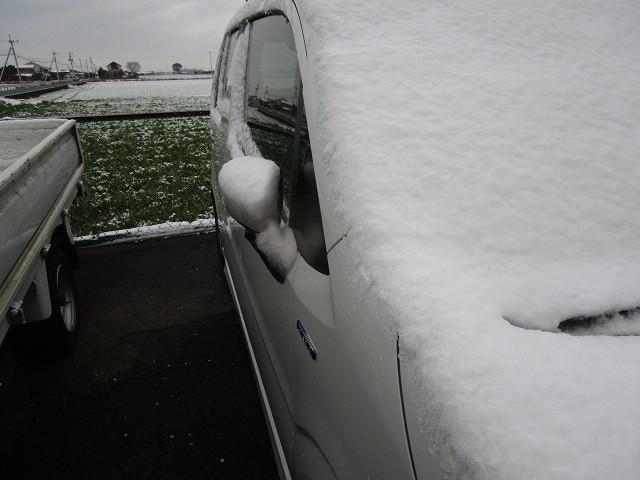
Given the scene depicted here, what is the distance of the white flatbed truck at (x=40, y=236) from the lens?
1775mm

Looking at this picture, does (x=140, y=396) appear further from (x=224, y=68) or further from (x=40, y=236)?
(x=224, y=68)

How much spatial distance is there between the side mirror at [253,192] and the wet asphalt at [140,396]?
1.35 meters

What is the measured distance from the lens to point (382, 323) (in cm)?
77

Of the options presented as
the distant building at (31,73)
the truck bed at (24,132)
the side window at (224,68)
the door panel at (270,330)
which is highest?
the distant building at (31,73)

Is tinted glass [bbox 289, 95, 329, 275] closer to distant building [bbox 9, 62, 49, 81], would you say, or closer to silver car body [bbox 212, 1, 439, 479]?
silver car body [bbox 212, 1, 439, 479]

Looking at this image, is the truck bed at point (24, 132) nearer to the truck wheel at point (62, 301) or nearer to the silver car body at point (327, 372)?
the truck wheel at point (62, 301)

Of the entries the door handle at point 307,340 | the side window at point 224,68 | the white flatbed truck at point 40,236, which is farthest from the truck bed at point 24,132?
the door handle at point 307,340

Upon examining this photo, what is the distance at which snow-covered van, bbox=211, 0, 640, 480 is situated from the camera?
63cm

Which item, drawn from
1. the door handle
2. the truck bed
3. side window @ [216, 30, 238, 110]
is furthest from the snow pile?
the truck bed

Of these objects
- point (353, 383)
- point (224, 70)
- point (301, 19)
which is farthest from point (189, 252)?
point (353, 383)

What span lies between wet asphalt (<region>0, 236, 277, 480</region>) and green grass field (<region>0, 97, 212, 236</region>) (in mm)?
1630

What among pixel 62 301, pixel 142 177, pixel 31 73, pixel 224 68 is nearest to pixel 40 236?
pixel 62 301

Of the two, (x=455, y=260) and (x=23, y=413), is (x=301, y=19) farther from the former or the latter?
(x=23, y=413)

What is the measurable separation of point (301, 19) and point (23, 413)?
7.98 feet
